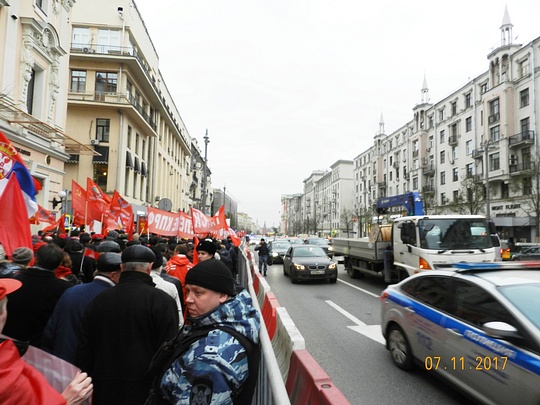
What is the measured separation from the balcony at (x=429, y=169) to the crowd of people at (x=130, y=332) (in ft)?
177

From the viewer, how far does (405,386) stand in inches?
191

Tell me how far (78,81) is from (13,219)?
3262 cm

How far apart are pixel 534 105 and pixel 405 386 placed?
38834 mm

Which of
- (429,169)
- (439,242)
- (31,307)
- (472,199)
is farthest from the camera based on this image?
(429,169)

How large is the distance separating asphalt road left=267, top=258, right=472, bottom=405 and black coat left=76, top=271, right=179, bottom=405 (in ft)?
9.49

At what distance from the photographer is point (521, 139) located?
3475 centimetres

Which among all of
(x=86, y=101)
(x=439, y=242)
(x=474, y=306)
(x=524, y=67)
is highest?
(x=524, y=67)

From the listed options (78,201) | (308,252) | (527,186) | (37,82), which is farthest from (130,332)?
(527,186)

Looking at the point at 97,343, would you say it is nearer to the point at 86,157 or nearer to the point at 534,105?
the point at 86,157

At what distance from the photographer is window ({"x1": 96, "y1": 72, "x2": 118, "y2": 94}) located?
3127 centimetres

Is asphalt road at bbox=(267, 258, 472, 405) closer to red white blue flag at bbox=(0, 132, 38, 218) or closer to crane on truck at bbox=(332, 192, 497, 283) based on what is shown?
crane on truck at bbox=(332, 192, 497, 283)

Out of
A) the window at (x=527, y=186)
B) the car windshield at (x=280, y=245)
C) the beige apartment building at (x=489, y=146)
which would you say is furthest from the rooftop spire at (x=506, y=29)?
the car windshield at (x=280, y=245)

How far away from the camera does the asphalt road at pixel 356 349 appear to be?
4617mm
